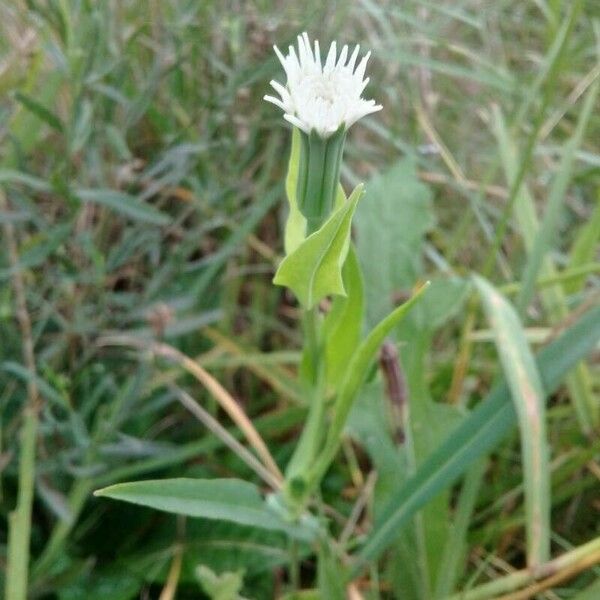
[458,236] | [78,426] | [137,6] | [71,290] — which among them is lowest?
[78,426]

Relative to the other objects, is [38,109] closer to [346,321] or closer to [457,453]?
[346,321]

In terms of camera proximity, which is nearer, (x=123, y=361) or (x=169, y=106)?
(x=123, y=361)

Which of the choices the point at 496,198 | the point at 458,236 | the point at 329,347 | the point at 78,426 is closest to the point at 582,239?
the point at 458,236

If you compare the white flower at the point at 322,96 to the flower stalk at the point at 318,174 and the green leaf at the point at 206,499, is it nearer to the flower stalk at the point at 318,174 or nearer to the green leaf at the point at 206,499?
the flower stalk at the point at 318,174

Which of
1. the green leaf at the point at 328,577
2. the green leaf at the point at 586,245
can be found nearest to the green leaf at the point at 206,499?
the green leaf at the point at 328,577

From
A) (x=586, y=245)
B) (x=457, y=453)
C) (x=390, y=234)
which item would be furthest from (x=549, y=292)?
(x=457, y=453)

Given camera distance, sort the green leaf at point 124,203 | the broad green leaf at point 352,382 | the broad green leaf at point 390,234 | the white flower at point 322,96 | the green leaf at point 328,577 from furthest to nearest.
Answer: the broad green leaf at point 390,234 < the green leaf at point 124,203 < the green leaf at point 328,577 < the broad green leaf at point 352,382 < the white flower at point 322,96

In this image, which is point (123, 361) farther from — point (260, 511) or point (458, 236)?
point (458, 236)
